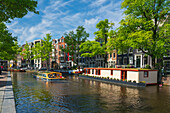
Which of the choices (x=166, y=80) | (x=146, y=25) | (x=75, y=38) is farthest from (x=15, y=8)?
(x=75, y=38)

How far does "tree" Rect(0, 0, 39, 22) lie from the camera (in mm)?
12373

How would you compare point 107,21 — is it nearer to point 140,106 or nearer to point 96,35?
point 96,35

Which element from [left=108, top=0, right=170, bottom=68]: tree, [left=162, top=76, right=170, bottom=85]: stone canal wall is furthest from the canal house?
[left=108, top=0, right=170, bottom=68]: tree

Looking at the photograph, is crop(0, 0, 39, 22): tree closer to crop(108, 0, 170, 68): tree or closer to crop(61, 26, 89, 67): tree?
crop(108, 0, 170, 68): tree

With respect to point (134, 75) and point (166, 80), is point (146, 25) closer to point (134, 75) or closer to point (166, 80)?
point (134, 75)

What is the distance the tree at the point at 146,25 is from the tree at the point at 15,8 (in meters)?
18.2

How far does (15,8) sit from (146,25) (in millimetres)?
21169

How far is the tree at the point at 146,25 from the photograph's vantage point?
25969mm

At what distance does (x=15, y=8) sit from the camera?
42.4 feet

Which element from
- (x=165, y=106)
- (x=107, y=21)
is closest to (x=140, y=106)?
(x=165, y=106)

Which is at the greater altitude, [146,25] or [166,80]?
[146,25]

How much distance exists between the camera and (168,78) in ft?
95.1

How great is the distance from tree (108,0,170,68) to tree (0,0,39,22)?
18.2 m

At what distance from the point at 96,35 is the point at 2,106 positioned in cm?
3509
